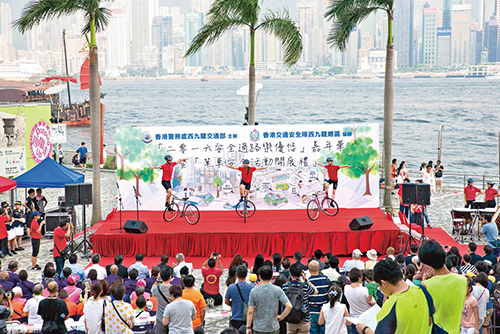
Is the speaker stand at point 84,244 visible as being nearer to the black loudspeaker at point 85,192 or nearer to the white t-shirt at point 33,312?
the black loudspeaker at point 85,192

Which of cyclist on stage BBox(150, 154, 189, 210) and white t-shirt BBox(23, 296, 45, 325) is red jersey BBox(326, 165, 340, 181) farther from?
white t-shirt BBox(23, 296, 45, 325)

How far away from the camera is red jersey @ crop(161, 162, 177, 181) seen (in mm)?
16219

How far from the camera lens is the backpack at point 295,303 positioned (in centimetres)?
682

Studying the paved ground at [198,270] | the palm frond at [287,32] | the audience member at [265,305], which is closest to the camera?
the audience member at [265,305]

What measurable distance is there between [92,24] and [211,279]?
34.2 ft

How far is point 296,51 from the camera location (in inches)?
756

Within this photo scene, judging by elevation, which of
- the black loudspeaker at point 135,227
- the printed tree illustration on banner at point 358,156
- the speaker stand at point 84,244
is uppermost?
the printed tree illustration on banner at point 358,156

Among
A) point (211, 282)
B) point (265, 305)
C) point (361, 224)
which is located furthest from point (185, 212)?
point (265, 305)

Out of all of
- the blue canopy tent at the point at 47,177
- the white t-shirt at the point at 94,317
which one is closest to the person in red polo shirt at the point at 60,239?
the blue canopy tent at the point at 47,177

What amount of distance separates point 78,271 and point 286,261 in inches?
153

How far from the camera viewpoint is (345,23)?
1888 cm

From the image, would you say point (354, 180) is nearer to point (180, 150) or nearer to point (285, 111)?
point (180, 150)

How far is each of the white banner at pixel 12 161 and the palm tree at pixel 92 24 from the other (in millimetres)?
3915

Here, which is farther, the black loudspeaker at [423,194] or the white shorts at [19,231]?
the white shorts at [19,231]
